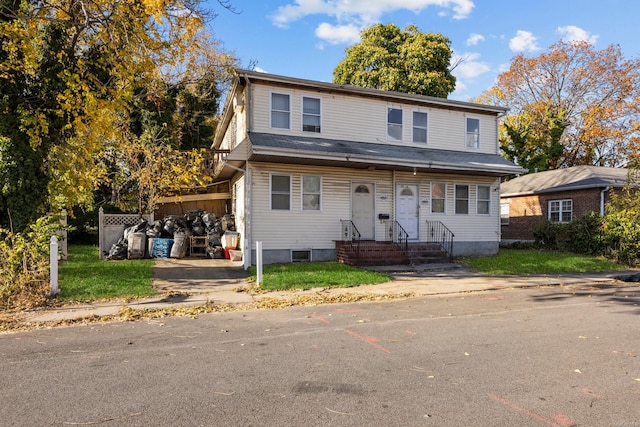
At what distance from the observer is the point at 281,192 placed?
569 inches

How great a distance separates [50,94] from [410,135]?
12280 millimetres

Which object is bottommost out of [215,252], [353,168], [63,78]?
[215,252]

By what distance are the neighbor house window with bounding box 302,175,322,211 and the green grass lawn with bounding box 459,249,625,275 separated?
576 cm

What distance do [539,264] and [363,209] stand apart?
6544 mm

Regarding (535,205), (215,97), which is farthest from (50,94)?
(535,205)

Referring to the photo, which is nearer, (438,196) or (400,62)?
(438,196)

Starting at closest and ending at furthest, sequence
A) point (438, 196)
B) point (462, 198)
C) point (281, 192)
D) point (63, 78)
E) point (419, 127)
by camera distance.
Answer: point (63, 78)
point (281, 192)
point (438, 196)
point (419, 127)
point (462, 198)

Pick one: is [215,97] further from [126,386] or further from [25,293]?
[126,386]

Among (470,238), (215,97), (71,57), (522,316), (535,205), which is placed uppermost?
(215,97)

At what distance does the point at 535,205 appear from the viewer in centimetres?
2464

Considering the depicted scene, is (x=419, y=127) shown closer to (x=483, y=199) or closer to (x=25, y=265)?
(x=483, y=199)

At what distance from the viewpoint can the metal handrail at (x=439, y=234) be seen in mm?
16672

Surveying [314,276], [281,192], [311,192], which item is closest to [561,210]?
[311,192]

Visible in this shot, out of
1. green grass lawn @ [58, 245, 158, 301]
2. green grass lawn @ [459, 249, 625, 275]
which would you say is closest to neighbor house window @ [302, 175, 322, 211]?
green grass lawn @ [58, 245, 158, 301]
